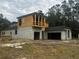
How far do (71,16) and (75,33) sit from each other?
7.26 m

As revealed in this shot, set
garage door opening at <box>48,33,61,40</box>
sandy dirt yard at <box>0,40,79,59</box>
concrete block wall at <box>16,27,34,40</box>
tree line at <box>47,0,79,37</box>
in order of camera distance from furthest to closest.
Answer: tree line at <box>47,0,79,37</box> < garage door opening at <box>48,33,61,40</box> < concrete block wall at <box>16,27,34,40</box> < sandy dirt yard at <box>0,40,79,59</box>

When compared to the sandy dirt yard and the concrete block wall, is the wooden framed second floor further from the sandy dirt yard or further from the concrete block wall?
the sandy dirt yard

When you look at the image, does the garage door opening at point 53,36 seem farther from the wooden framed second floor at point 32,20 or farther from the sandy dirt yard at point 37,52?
the sandy dirt yard at point 37,52

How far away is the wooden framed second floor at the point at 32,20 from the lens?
3331cm

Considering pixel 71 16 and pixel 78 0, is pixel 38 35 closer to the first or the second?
pixel 71 16

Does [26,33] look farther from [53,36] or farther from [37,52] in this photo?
[37,52]

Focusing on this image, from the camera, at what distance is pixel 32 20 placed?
108 feet

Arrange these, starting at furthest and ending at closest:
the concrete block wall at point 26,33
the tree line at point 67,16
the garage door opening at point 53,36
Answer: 1. the tree line at point 67,16
2. the garage door opening at point 53,36
3. the concrete block wall at point 26,33

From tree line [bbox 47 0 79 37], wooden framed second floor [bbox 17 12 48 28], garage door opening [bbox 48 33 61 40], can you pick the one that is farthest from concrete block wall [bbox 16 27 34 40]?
tree line [bbox 47 0 79 37]

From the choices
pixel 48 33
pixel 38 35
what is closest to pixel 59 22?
pixel 48 33

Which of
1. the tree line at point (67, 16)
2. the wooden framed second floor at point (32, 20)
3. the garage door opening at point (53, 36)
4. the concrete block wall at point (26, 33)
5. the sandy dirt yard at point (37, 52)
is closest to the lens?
the sandy dirt yard at point (37, 52)

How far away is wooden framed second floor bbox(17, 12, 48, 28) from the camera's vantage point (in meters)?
33.3

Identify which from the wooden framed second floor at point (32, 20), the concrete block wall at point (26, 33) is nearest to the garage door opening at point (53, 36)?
the wooden framed second floor at point (32, 20)

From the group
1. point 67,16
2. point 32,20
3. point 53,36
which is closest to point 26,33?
point 32,20
